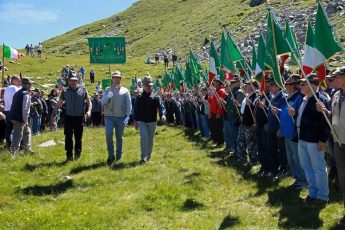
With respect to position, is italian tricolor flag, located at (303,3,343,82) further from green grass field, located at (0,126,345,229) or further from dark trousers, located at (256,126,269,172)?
dark trousers, located at (256,126,269,172)

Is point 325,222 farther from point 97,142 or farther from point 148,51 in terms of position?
point 148,51

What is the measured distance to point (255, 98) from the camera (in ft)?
43.0

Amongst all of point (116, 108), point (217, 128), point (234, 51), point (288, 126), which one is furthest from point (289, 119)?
point (217, 128)

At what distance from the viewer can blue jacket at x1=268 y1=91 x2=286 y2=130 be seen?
11423mm

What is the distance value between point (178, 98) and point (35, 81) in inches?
1277

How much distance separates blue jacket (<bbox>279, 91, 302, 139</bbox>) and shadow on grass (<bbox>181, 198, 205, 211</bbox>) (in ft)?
8.06

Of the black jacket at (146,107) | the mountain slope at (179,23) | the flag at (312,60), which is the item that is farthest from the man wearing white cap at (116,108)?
the mountain slope at (179,23)

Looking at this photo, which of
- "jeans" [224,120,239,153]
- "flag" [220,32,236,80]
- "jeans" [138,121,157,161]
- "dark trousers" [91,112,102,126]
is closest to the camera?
"flag" [220,32,236,80]

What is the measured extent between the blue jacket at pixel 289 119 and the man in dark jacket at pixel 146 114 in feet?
14.8

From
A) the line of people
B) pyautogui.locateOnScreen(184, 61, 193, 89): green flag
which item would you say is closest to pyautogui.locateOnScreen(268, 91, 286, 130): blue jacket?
the line of people

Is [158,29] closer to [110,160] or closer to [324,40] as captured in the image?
[110,160]

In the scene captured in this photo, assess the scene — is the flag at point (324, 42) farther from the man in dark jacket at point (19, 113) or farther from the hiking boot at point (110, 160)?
the man in dark jacket at point (19, 113)

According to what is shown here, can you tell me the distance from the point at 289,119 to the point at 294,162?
101 cm

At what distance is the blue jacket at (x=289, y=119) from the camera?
10.6 m
